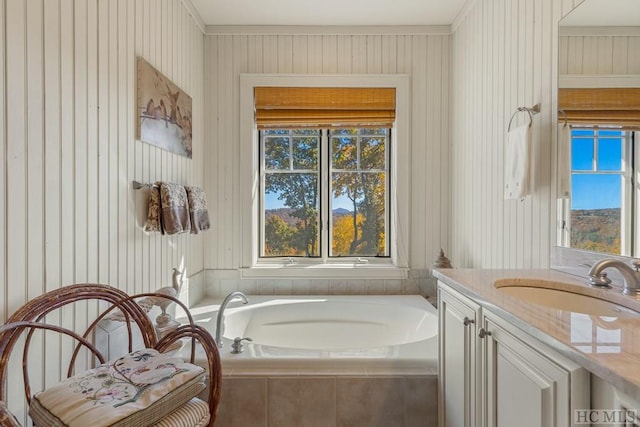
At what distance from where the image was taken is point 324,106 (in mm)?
2734

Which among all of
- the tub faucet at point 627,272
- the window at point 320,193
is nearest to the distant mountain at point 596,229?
the tub faucet at point 627,272

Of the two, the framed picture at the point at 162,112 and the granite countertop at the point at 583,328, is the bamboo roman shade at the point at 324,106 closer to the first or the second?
the framed picture at the point at 162,112

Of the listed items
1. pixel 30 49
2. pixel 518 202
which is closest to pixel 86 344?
pixel 30 49

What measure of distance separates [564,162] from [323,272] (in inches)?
70.3

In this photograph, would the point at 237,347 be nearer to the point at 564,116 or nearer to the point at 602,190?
the point at 602,190

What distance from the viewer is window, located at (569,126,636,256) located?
1.19 metres

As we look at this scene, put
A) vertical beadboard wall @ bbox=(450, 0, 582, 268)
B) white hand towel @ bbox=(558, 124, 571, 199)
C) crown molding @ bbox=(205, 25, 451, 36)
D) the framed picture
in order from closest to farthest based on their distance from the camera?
1. white hand towel @ bbox=(558, 124, 571, 199)
2. vertical beadboard wall @ bbox=(450, 0, 582, 268)
3. the framed picture
4. crown molding @ bbox=(205, 25, 451, 36)

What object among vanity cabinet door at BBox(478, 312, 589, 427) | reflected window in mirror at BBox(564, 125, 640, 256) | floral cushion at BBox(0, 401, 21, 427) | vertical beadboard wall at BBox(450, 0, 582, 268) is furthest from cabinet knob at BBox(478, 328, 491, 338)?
floral cushion at BBox(0, 401, 21, 427)

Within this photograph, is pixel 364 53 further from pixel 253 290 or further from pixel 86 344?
pixel 86 344

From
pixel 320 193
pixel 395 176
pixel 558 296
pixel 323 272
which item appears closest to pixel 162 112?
pixel 320 193

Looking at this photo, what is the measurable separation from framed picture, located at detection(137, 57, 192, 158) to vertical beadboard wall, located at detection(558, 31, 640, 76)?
1981mm

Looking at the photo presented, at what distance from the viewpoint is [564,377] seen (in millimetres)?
754

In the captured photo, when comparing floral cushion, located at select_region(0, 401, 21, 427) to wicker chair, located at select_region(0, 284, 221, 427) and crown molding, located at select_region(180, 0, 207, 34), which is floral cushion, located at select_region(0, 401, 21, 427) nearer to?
wicker chair, located at select_region(0, 284, 221, 427)

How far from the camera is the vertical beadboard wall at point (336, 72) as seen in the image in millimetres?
2736
